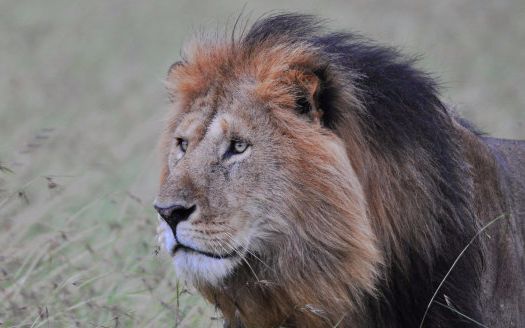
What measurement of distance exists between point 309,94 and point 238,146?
42 centimetres

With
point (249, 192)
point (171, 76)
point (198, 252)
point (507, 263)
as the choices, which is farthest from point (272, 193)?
point (507, 263)

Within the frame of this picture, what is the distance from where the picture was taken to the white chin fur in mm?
4770

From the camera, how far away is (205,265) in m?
4.78

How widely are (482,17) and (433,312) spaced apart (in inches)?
649

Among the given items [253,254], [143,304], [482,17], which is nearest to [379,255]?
[253,254]

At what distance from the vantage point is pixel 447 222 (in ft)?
16.6

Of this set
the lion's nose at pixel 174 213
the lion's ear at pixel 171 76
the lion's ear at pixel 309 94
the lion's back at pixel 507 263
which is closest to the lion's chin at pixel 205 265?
the lion's nose at pixel 174 213

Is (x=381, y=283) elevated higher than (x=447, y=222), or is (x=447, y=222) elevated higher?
(x=447, y=222)

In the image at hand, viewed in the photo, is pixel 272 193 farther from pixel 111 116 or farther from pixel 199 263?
pixel 111 116

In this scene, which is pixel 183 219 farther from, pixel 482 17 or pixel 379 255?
pixel 482 17

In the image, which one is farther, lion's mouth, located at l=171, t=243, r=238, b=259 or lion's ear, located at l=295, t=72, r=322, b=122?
lion's ear, located at l=295, t=72, r=322, b=122

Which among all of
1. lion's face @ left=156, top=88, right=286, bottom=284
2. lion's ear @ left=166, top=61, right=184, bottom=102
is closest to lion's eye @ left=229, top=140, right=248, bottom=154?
lion's face @ left=156, top=88, right=286, bottom=284

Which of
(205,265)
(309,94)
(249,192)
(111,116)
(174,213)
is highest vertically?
(309,94)

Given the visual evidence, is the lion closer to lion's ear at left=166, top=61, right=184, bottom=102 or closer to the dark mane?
the dark mane
